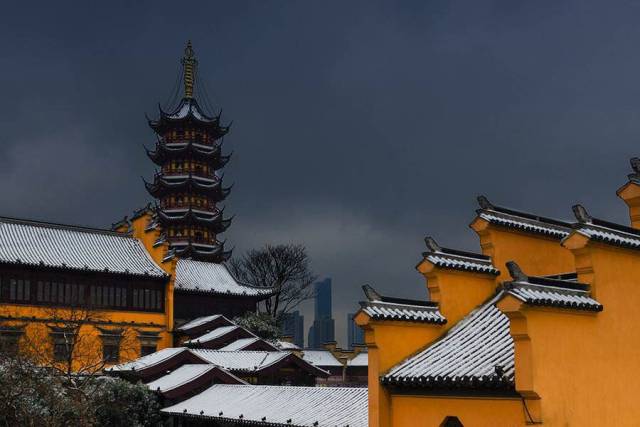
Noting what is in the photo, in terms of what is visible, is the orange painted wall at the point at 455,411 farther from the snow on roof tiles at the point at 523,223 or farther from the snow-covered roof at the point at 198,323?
the snow-covered roof at the point at 198,323

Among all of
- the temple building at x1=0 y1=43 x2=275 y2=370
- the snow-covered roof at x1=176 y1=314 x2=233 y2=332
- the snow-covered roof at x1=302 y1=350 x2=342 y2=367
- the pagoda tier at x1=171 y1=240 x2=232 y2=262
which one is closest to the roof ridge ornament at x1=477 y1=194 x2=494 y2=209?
the temple building at x1=0 y1=43 x2=275 y2=370

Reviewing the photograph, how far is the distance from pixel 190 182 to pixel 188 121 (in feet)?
20.0

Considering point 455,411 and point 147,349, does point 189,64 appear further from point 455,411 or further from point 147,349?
point 455,411

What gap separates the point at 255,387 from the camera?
935 inches

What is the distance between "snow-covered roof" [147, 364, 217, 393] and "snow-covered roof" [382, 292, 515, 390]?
590 inches

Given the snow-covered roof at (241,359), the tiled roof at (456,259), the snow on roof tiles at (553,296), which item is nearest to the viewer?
the snow on roof tiles at (553,296)

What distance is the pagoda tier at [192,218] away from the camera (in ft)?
191

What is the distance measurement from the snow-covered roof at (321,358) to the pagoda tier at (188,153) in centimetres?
2066

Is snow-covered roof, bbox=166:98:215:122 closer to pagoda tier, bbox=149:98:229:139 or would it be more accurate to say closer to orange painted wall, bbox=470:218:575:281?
pagoda tier, bbox=149:98:229:139

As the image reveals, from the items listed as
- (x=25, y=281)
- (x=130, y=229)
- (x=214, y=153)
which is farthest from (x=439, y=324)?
(x=214, y=153)

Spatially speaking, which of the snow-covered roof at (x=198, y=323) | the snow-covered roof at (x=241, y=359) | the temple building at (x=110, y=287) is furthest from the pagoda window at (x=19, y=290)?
the snow-covered roof at (x=241, y=359)

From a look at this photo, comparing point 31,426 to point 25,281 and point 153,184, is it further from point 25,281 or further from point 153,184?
point 153,184

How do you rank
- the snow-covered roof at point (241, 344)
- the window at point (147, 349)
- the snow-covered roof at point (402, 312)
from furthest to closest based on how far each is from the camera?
the window at point (147, 349), the snow-covered roof at point (241, 344), the snow-covered roof at point (402, 312)

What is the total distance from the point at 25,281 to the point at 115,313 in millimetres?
5571
